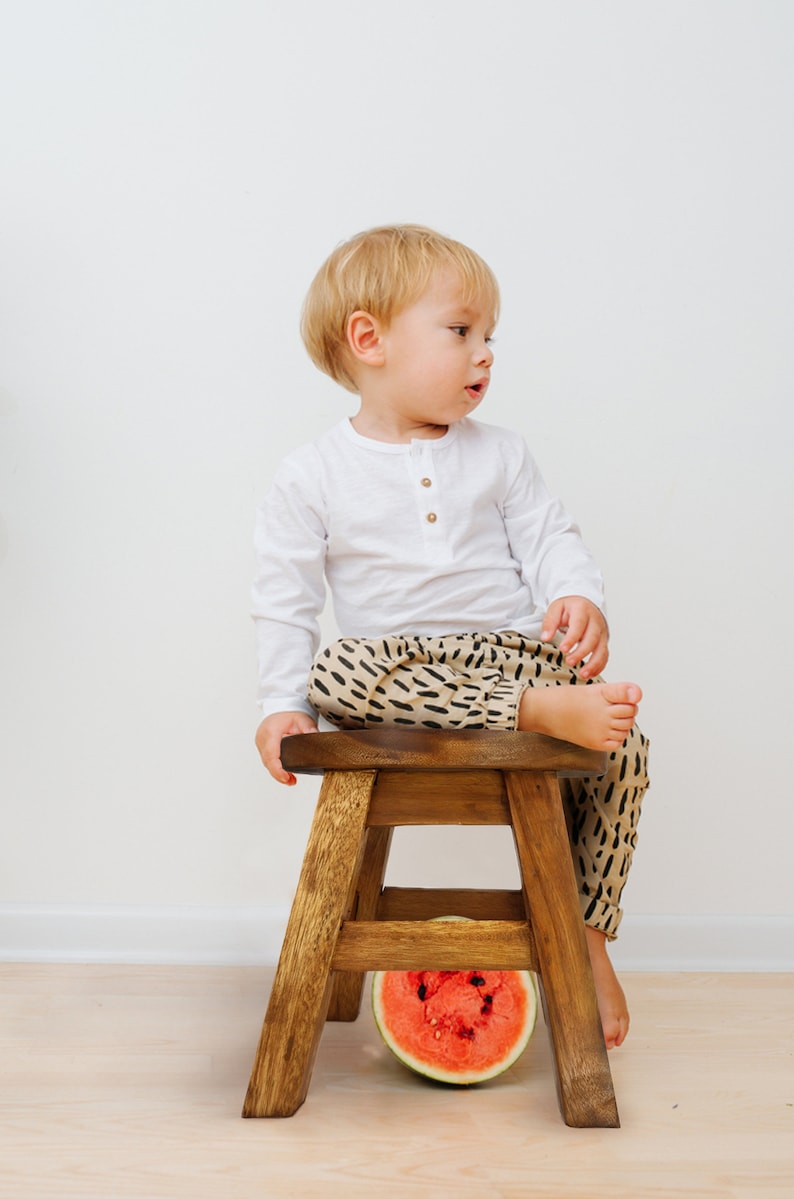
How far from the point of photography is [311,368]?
1.71 m

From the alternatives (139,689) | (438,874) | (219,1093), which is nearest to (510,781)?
(219,1093)

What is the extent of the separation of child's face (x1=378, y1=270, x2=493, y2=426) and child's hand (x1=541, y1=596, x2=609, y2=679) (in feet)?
0.91

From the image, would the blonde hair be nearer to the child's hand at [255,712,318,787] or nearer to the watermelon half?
the child's hand at [255,712,318,787]

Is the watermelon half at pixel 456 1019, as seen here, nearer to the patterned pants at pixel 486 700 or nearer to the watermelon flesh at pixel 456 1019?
the watermelon flesh at pixel 456 1019

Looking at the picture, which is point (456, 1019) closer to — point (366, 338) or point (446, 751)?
point (446, 751)

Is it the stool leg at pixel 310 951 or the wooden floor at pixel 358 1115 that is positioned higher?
the stool leg at pixel 310 951

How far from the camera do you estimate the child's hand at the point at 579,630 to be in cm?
121

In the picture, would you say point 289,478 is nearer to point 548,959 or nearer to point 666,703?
point 548,959

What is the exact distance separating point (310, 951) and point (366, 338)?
0.70 metres

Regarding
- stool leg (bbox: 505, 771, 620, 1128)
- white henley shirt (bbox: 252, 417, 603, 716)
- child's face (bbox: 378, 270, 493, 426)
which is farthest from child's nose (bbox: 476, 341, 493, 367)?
stool leg (bbox: 505, 771, 620, 1128)

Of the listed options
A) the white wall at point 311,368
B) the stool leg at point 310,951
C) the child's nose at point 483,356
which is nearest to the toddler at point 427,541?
the child's nose at point 483,356

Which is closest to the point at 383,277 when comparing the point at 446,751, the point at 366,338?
the point at 366,338

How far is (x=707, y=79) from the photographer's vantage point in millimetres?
1728

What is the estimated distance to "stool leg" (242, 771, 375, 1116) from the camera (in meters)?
1.05
